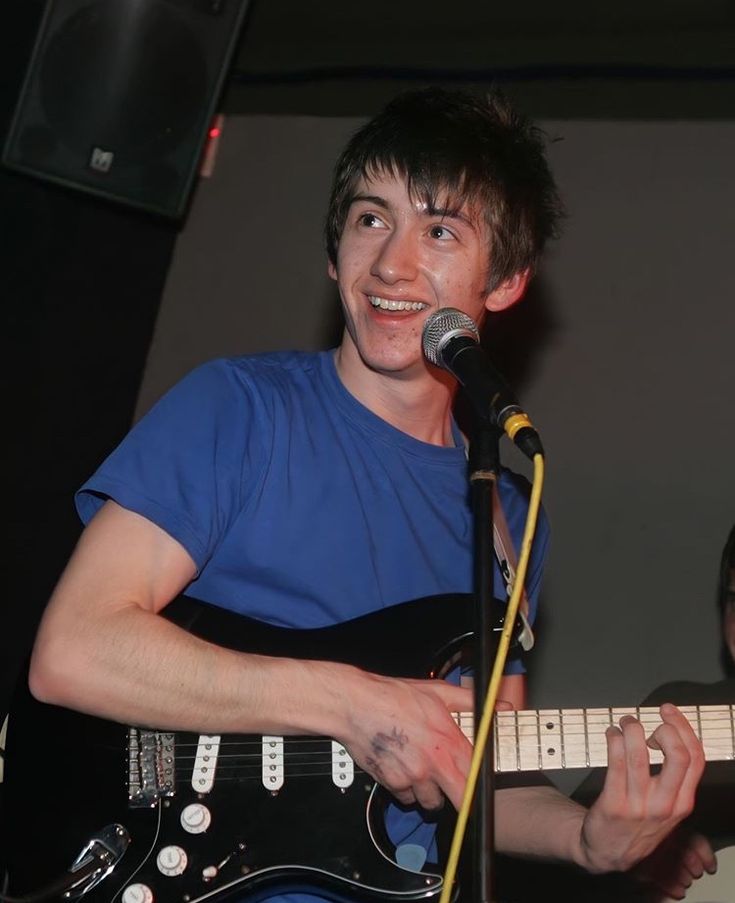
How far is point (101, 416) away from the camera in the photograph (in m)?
3.45

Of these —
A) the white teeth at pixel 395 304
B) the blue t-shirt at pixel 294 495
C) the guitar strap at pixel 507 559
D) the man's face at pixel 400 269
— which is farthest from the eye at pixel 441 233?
the guitar strap at pixel 507 559

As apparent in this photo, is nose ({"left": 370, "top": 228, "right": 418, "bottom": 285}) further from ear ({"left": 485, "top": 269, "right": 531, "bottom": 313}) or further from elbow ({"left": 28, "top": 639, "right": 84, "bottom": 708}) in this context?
elbow ({"left": 28, "top": 639, "right": 84, "bottom": 708})

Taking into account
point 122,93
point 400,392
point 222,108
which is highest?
point 222,108

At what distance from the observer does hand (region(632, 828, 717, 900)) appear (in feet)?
9.51

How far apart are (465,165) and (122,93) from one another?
1206 mm

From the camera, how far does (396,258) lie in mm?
2111

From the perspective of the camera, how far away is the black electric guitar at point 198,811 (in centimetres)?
175

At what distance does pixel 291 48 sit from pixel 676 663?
2.17 meters

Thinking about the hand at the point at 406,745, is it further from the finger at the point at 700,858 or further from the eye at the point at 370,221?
the finger at the point at 700,858

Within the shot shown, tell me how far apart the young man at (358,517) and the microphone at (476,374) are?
0.45 m

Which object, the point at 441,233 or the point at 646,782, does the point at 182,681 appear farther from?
the point at 441,233

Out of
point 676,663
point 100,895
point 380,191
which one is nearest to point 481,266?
point 380,191

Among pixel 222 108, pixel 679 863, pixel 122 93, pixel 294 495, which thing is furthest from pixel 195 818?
pixel 222 108

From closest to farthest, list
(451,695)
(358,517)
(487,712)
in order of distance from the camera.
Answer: (487,712), (451,695), (358,517)
